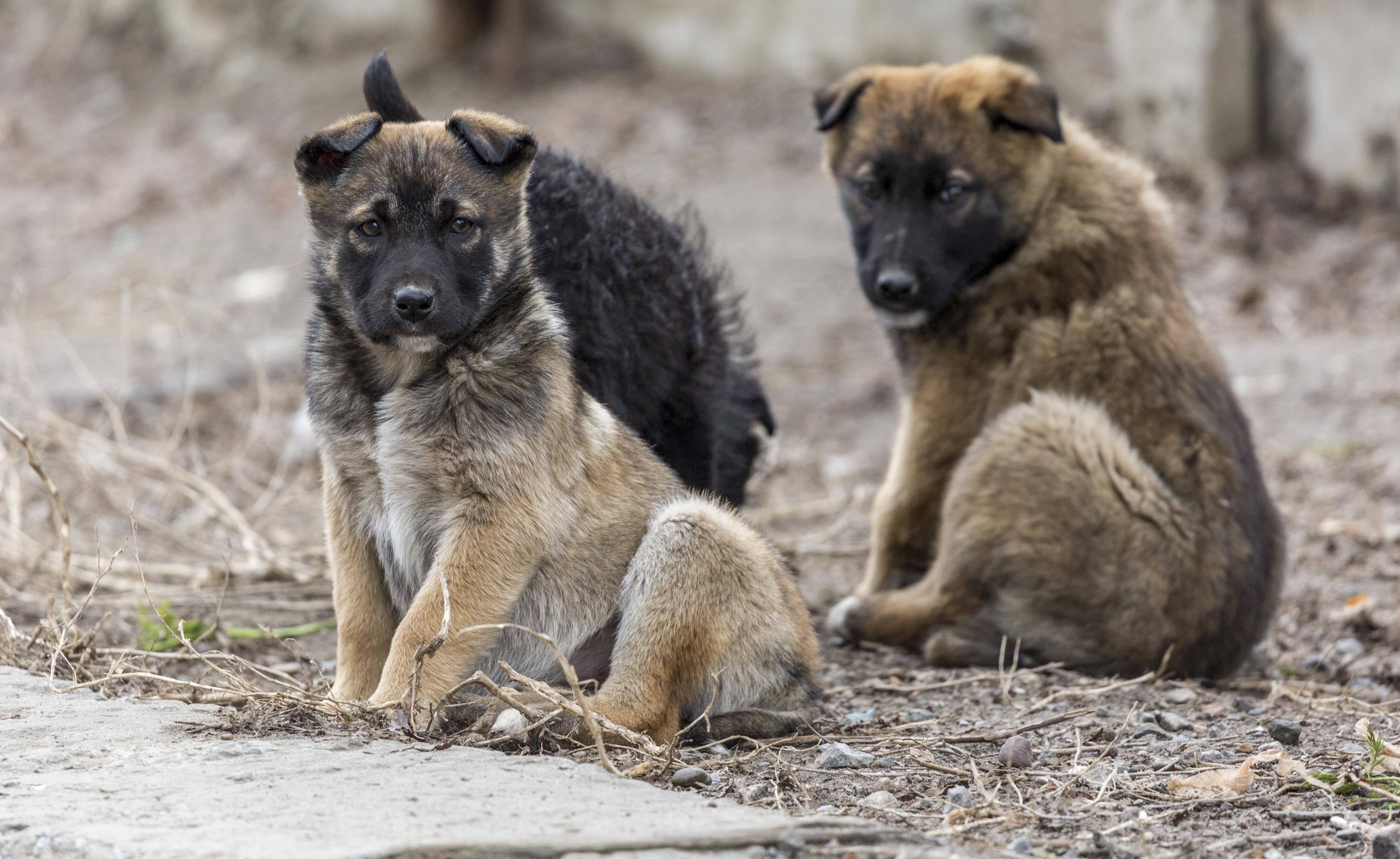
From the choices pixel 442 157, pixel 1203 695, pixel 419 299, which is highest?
pixel 442 157

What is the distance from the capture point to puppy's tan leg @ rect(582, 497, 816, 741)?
4.46 m

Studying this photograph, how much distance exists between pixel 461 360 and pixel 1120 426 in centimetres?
294

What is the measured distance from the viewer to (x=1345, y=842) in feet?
12.5

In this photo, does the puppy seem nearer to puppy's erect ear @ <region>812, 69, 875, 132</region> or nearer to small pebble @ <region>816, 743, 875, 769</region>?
puppy's erect ear @ <region>812, 69, 875, 132</region>

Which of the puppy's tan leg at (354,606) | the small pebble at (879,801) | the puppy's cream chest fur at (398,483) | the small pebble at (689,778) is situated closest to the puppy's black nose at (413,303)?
the puppy's cream chest fur at (398,483)

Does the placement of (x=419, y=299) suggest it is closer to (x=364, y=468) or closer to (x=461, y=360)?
(x=461, y=360)

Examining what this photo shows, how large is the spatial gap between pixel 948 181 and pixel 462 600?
3466mm

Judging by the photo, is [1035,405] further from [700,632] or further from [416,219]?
[416,219]

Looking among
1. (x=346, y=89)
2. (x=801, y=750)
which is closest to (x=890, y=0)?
(x=346, y=89)

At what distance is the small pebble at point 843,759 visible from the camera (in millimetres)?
4344

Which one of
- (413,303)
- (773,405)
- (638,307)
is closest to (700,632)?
(413,303)

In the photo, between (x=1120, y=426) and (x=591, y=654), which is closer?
(x=591, y=654)

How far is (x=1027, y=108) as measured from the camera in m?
6.68

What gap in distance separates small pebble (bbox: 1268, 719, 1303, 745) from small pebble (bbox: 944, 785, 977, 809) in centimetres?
126
